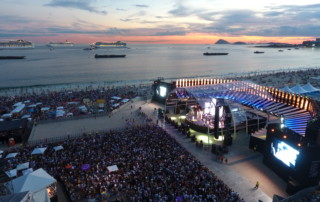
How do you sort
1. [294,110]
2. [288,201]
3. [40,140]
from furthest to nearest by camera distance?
1. [294,110]
2. [40,140]
3. [288,201]

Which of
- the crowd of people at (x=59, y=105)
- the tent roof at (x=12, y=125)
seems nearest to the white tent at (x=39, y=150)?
the tent roof at (x=12, y=125)

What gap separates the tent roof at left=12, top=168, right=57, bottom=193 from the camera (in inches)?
484

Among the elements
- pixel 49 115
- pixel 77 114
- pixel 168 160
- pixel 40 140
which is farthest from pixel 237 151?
pixel 49 115

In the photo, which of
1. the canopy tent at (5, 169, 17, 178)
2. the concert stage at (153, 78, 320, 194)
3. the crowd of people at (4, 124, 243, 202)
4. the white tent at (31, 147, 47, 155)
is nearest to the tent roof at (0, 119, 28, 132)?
the crowd of people at (4, 124, 243, 202)

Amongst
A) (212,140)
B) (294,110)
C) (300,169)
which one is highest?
(294,110)

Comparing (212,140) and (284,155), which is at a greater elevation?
(284,155)

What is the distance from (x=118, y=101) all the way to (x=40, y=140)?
61.1ft

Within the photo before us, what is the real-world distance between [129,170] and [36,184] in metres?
6.18

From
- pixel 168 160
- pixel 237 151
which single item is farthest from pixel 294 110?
pixel 168 160

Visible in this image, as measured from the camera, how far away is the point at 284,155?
16.3m

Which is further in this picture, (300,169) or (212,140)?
(212,140)

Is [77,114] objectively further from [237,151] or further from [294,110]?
[294,110]

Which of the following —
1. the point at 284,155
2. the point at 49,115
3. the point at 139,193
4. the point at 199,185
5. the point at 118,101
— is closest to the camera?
the point at 139,193

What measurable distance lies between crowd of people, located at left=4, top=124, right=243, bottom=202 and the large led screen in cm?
533
